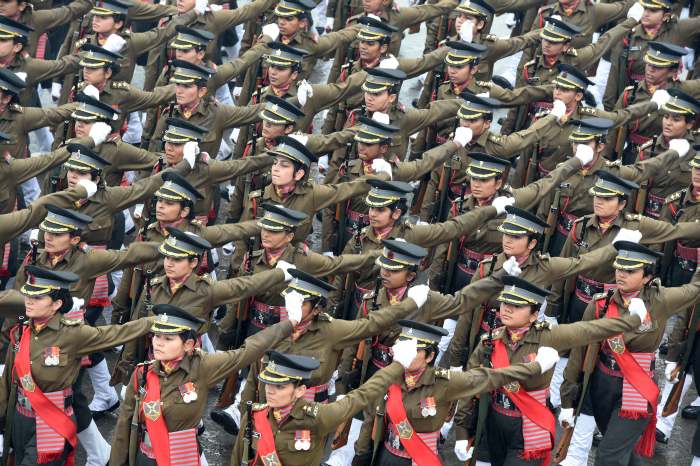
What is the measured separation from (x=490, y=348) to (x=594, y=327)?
1.04m

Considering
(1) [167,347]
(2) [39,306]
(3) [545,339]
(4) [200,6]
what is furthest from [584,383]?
(4) [200,6]

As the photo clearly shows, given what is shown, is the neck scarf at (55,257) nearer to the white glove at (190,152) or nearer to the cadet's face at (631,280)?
the white glove at (190,152)

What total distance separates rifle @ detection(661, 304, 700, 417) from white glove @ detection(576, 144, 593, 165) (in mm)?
2509

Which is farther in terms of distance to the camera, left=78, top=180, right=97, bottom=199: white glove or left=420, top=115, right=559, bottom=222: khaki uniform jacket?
left=420, top=115, right=559, bottom=222: khaki uniform jacket

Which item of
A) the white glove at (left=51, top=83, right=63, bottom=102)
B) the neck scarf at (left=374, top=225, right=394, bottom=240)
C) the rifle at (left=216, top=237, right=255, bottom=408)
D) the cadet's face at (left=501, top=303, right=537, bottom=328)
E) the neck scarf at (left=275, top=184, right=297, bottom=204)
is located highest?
the cadet's face at (left=501, top=303, right=537, bottom=328)

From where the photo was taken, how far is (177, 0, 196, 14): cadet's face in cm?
1694

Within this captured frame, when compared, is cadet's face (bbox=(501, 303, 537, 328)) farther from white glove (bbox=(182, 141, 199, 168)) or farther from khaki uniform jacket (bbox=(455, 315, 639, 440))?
white glove (bbox=(182, 141, 199, 168))

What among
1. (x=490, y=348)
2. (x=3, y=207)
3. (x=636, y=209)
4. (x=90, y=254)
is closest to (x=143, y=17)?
(x=3, y=207)

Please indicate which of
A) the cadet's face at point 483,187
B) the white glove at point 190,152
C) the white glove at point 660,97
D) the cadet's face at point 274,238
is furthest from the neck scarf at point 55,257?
the white glove at point 660,97

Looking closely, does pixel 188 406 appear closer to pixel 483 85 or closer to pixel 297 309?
pixel 297 309

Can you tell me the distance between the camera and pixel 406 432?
32.6 ft

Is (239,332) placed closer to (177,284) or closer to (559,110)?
(177,284)

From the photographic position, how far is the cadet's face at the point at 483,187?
42.4ft

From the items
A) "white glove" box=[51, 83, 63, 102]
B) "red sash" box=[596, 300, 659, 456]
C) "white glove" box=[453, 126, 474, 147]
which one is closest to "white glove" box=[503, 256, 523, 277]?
"red sash" box=[596, 300, 659, 456]
